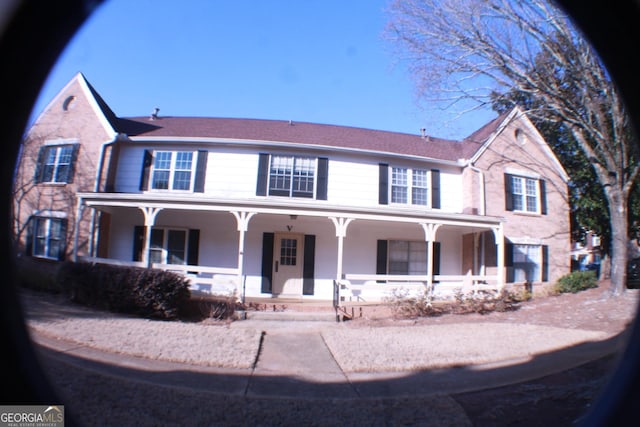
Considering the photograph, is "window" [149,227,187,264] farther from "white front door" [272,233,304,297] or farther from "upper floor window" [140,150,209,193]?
"white front door" [272,233,304,297]

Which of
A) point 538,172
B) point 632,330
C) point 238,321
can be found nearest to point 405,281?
point 238,321

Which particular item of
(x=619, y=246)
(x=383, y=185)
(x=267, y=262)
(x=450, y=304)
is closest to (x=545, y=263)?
(x=619, y=246)

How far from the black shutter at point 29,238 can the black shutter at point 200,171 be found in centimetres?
700

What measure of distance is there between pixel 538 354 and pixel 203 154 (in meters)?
12.5

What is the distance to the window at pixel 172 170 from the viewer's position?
13375 millimetres

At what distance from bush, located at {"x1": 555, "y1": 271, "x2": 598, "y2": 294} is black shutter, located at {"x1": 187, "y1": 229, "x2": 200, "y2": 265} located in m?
14.7

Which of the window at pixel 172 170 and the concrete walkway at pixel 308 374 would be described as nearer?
the concrete walkway at pixel 308 374

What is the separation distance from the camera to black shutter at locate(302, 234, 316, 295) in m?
12.8

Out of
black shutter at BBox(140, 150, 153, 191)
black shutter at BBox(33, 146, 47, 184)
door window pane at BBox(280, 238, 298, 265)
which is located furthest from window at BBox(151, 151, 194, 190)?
black shutter at BBox(33, 146, 47, 184)

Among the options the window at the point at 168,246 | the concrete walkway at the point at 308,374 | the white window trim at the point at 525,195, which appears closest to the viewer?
the concrete walkway at the point at 308,374

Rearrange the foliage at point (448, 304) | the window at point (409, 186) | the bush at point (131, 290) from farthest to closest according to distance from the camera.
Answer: the window at point (409, 186) < the foliage at point (448, 304) < the bush at point (131, 290)

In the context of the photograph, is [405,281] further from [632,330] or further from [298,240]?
[632,330]

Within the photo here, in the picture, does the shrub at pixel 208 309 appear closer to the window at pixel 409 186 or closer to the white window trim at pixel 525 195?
the window at pixel 409 186

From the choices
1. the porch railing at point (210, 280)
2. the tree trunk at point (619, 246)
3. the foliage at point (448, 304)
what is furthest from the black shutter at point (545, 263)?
the porch railing at point (210, 280)
